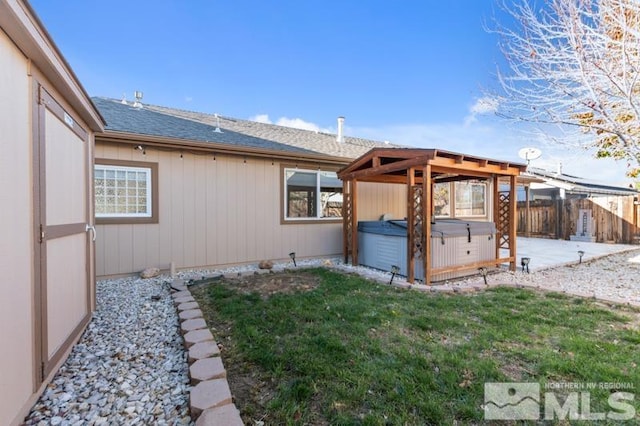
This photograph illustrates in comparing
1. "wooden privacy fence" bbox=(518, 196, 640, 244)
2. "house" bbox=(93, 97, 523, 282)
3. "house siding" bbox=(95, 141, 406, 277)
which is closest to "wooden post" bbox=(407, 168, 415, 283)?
"house" bbox=(93, 97, 523, 282)

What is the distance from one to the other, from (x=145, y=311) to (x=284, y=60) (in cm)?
899

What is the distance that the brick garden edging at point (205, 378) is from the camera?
1.73 m

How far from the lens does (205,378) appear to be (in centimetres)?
212

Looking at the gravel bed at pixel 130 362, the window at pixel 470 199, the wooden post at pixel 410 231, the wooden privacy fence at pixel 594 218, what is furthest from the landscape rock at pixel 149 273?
the wooden privacy fence at pixel 594 218

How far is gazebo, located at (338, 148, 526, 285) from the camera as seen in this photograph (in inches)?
197

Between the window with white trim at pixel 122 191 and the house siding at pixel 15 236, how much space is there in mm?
3770

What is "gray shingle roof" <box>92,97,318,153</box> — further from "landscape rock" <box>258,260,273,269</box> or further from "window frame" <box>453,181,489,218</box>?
"window frame" <box>453,181,489,218</box>

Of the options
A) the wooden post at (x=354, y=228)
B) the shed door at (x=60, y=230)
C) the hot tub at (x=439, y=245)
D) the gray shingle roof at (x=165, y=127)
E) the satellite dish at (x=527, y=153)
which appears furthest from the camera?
the satellite dish at (x=527, y=153)

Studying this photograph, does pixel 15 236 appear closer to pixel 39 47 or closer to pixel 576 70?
pixel 39 47

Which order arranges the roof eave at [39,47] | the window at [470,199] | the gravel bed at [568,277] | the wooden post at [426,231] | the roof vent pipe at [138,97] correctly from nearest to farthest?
1. the roof eave at [39,47]
2. the gravel bed at [568,277]
3. the wooden post at [426,231]
4. the roof vent pipe at [138,97]
5. the window at [470,199]

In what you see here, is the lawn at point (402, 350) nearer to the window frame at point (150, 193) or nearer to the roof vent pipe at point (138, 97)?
the window frame at point (150, 193)

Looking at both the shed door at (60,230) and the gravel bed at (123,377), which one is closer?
the gravel bed at (123,377)

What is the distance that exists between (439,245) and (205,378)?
14.3 feet

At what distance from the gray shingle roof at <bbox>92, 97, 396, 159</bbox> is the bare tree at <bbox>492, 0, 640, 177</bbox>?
3938 mm
